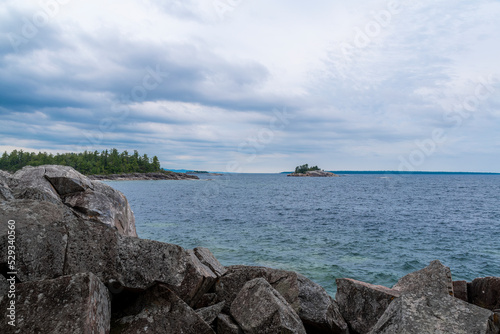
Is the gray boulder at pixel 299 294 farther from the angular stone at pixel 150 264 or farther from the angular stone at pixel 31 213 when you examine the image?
the angular stone at pixel 31 213

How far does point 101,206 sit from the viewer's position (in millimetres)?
10578

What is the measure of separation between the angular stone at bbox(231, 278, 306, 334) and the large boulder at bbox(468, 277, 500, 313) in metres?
6.09

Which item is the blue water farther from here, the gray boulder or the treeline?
the treeline

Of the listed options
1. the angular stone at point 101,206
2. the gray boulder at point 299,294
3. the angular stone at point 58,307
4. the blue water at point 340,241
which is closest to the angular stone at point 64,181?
the angular stone at point 101,206

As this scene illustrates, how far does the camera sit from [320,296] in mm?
8664

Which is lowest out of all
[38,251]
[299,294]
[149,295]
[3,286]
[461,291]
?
[461,291]

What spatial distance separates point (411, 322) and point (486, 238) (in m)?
33.8

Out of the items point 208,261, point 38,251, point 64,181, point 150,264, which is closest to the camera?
point 38,251

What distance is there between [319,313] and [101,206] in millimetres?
6999

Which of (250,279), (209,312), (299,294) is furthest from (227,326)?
(299,294)

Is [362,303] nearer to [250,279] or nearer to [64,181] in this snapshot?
[250,279]

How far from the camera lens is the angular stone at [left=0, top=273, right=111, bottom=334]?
4.73 m

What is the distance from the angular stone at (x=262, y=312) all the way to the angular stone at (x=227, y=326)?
0.11 m

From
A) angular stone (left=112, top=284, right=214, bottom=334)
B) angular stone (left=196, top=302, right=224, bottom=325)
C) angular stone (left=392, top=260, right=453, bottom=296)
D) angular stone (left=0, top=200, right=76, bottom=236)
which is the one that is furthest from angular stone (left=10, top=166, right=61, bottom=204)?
angular stone (left=392, top=260, right=453, bottom=296)
